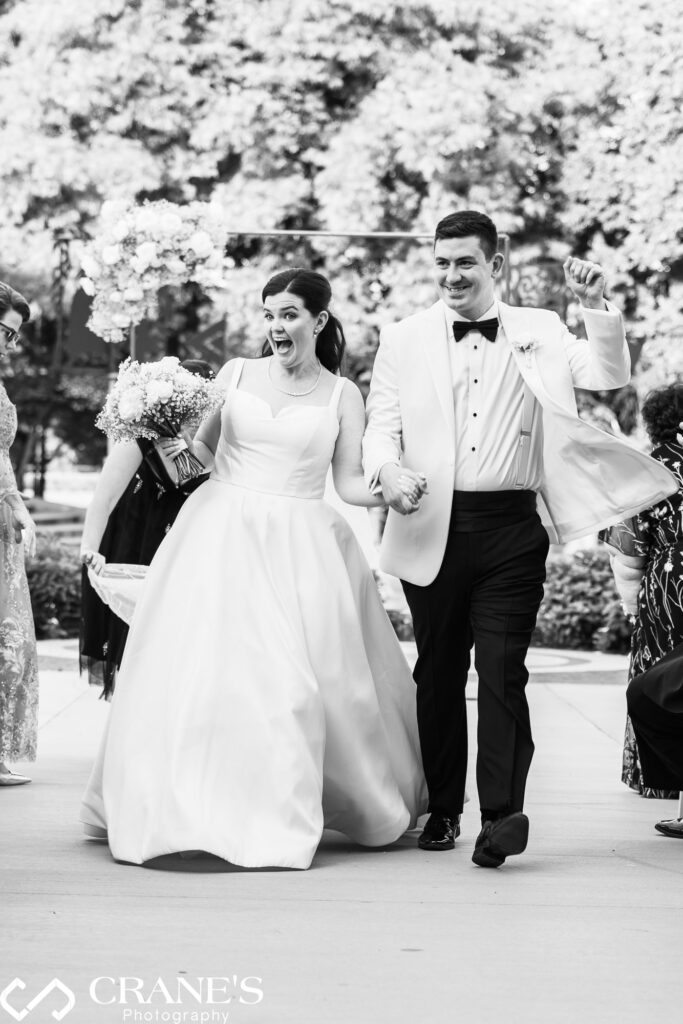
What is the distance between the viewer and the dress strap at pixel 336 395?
568cm

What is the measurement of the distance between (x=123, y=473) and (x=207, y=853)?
207cm

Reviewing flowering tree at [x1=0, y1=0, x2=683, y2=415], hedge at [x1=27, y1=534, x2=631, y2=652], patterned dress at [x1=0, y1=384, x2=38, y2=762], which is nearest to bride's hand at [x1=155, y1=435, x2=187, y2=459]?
patterned dress at [x1=0, y1=384, x2=38, y2=762]

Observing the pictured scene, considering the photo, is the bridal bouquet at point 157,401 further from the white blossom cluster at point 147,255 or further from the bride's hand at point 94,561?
the white blossom cluster at point 147,255

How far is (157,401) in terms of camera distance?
5535mm

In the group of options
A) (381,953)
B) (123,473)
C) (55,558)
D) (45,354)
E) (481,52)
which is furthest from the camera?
(45,354)

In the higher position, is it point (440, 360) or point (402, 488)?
point (440, 360)

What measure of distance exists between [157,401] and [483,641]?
1480 mm

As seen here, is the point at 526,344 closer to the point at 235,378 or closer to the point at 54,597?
the point at 235,378

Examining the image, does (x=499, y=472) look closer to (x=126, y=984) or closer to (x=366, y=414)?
(x=366, y=414)

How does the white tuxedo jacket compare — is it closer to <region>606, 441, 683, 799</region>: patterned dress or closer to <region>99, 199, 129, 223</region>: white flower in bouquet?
<region>606, 441, 683, 799</region>: patterned dress

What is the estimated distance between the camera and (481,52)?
2172cm

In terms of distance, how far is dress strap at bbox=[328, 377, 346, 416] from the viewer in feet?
18.6

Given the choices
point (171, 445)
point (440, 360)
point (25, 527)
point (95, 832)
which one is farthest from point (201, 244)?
point (95, 832)

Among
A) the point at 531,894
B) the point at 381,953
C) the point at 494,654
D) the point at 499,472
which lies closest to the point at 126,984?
the point at 381,953
